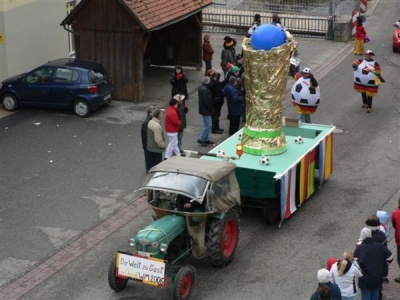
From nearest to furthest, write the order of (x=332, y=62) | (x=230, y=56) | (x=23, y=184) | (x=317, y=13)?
(x=23, y=184)
(x=230, y=56)
(x=332, y=62)
(x=317, y=13)

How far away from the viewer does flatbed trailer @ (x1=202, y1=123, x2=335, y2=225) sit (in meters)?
16.6

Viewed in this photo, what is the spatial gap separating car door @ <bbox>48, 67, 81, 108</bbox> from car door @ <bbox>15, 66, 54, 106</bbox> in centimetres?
17

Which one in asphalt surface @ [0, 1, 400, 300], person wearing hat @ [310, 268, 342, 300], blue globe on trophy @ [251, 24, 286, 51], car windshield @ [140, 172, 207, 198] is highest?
blue globe on trophy @ [251, 24, 286, 51]

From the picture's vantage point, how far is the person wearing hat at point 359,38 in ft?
98.2

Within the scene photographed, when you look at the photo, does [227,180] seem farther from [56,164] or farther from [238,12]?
[238,12]

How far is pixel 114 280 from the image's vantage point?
46.0 feet

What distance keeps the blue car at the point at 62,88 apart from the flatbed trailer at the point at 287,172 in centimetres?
580

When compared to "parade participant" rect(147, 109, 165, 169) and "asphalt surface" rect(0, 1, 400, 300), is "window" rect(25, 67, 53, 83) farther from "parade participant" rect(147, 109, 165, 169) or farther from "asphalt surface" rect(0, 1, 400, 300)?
"parade participant" rect(147, 109, 165, 169)

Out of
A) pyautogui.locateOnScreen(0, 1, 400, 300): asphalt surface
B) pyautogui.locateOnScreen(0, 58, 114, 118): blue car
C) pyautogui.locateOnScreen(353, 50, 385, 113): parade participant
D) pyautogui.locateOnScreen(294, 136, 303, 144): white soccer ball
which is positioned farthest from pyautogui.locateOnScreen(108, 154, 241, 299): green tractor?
pyautogui.locateOnScreen(353, 50, 385, 113): parade participant

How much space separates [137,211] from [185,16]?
1015 cm

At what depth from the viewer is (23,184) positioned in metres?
19.0

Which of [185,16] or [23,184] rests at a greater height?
[185,16]

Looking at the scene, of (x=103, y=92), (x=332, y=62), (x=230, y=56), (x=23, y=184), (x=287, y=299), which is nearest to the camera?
(x=287, y=299)

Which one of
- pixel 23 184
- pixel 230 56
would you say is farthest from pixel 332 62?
pixel 23 184
